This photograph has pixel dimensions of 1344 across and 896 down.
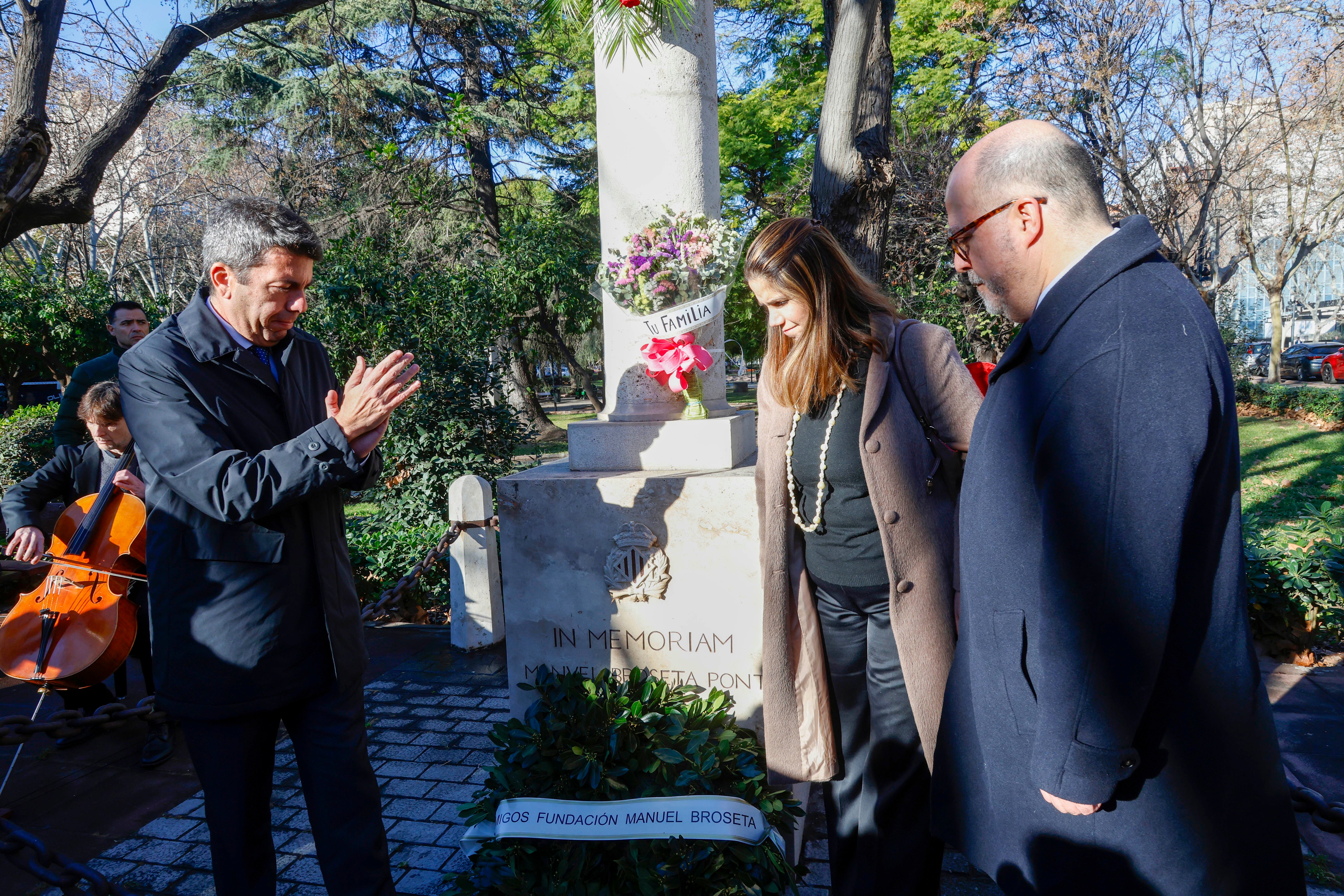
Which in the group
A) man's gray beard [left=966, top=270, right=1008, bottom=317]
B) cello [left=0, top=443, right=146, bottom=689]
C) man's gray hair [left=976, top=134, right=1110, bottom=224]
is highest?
man's gray hair [left=976, top=134, right=1110, bottom=224]

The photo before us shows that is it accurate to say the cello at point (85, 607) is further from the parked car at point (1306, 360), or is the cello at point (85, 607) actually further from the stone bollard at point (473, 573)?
the parked car at point (1306, 360)

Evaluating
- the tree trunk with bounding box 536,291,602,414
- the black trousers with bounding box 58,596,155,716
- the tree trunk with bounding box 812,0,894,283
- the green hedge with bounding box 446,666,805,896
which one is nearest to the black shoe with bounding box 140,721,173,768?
the black trousers with bounding box 58,596,155,716

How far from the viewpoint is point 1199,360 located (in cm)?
134

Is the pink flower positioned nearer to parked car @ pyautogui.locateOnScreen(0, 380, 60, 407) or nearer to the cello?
the cello

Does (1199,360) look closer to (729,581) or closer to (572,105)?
(729,581)

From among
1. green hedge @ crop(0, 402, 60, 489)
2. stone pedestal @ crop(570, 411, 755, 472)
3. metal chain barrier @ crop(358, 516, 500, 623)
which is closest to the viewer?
stone pedestal @ crop(570, 411, 755, 472)

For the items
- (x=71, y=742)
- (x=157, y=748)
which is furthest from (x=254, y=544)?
(x=71, y=742)

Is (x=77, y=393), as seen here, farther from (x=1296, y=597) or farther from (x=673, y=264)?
(x=1296, y=597)

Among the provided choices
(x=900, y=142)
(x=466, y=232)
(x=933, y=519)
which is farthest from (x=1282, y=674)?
(x=466, y=232)

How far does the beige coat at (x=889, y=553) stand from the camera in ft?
7.62

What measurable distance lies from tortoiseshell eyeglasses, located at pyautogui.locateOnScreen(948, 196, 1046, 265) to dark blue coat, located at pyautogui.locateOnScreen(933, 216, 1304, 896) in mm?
167

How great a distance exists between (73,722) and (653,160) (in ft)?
9.96

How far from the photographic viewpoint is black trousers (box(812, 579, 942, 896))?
244 cm

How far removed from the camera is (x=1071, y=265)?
153 cm
